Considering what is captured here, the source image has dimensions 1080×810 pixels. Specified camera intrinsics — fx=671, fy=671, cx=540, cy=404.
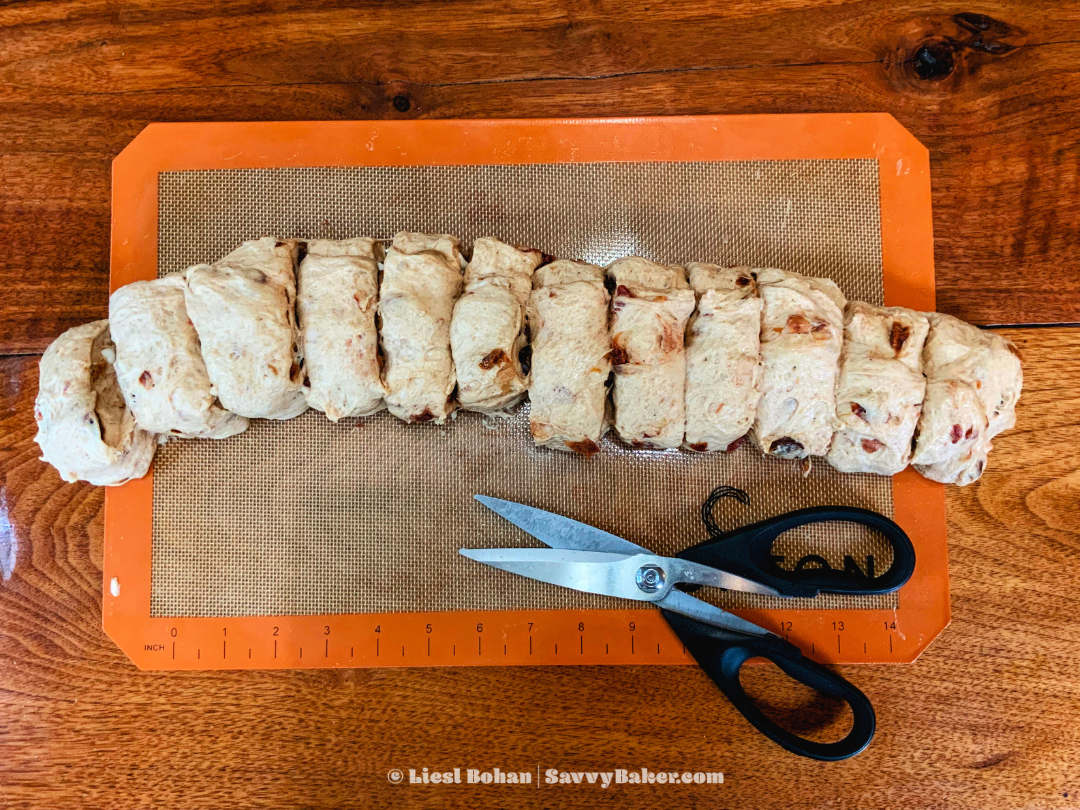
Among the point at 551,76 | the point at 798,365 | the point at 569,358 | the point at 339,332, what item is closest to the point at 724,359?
the point at 798,365

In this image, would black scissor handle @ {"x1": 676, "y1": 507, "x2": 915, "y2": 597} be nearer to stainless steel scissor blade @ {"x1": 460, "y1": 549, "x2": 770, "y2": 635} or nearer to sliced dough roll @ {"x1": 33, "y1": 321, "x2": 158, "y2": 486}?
stainless steel scissor blade @ {"x1": 460, "y1": 549, "x2": 770, "y2": 635}

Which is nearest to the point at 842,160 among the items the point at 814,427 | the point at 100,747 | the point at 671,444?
the point at 814,427

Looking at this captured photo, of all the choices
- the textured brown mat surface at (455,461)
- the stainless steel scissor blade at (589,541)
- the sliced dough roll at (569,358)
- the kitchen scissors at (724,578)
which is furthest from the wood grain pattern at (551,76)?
the stainless steel scissor blade at (589,541)

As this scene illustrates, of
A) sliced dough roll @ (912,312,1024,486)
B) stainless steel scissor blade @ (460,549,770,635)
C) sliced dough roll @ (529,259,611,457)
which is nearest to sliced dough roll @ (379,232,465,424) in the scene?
sliced dough roll @ (529,259,611,457)

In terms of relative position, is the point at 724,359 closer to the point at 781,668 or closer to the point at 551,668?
the point at 781,668

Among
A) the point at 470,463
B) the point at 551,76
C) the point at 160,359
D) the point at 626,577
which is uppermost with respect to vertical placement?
the point at 551,76

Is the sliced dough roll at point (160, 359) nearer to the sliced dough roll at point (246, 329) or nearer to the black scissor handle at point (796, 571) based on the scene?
the sliced dough roll at point (246, 329)

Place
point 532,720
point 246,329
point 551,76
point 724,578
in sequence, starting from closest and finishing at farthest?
1. point 246,329
2. point 724,578
3. point 532,720
4. point 551,76

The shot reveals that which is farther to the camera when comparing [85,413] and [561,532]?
[561,532]
